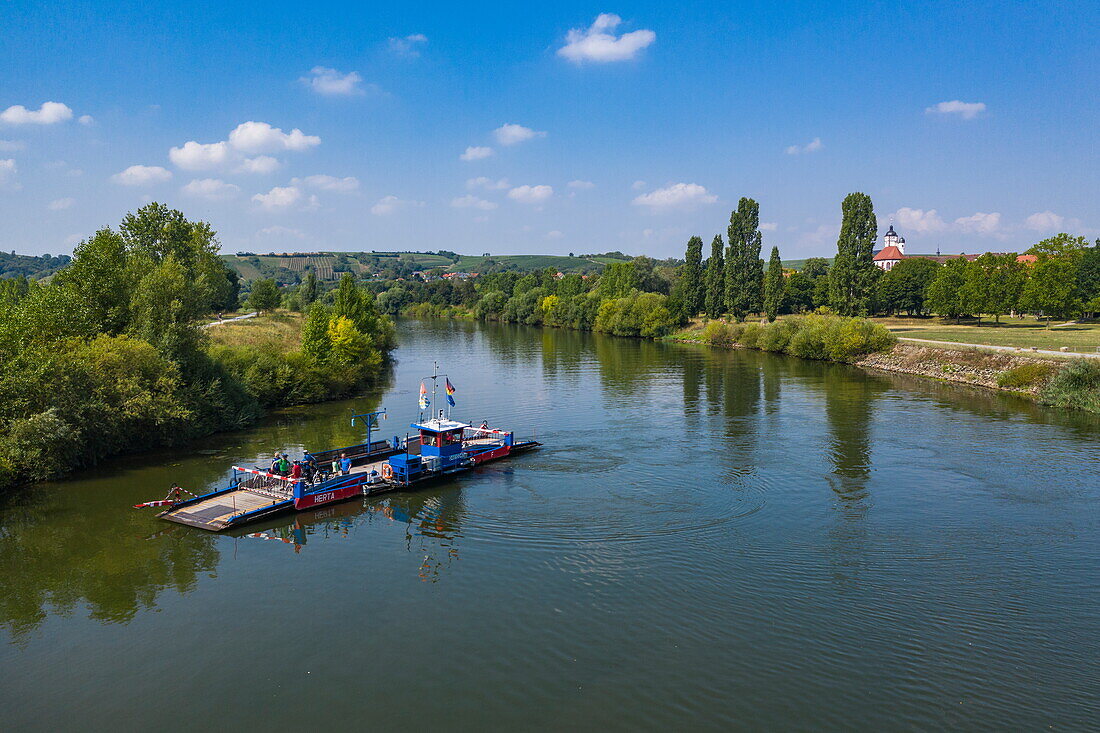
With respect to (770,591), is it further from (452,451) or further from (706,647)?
(452,451)

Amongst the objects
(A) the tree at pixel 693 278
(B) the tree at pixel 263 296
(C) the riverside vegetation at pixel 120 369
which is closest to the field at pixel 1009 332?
(A) the tree at pixel 693 278

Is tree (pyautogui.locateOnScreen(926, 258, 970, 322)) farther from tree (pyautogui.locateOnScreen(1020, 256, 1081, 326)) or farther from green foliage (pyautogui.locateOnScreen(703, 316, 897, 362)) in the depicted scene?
green foliage (pyautogui.locateOnScreen(703, 316, 897, 362))

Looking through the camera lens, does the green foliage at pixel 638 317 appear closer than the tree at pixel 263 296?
No

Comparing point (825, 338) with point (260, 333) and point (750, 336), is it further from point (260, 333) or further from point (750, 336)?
point (260, 333)

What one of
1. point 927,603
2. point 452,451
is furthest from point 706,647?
point 452,451

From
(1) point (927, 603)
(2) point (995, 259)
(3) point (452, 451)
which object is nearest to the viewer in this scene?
(1) point (927, 603)

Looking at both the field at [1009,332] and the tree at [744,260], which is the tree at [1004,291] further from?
the tree at [744,260]
